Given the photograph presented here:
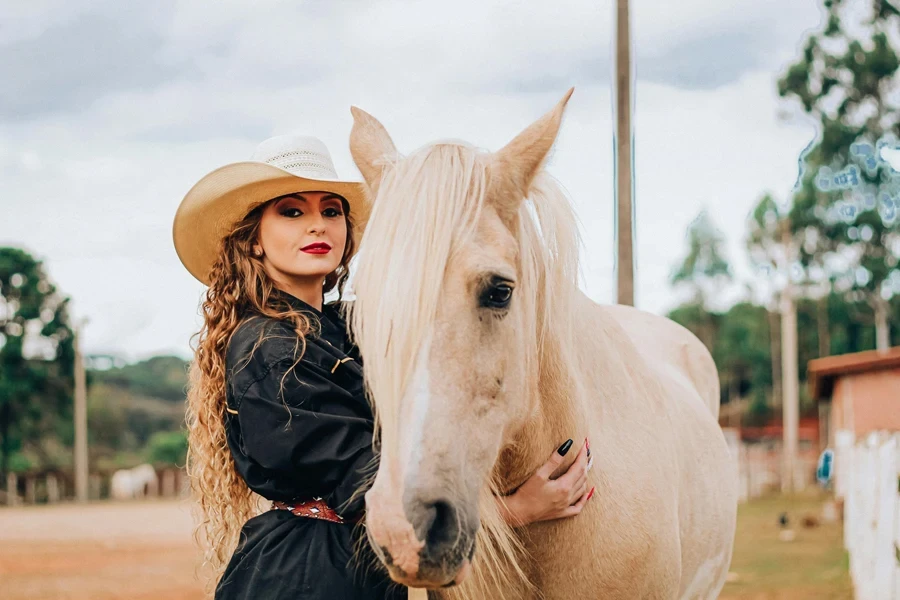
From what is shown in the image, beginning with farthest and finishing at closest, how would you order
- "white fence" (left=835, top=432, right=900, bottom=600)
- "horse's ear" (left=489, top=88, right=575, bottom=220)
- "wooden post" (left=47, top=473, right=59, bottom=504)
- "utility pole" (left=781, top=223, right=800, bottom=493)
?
"wooden post" (left=47, top=473, right=59, bottom=504), "utility pole" (left=781, top=223, right=800, bottom=493), "white fence" (left=835, top=432, right=900, bottom=600), "horse's ear" (left=489, top=88, right=575, bottom=220)

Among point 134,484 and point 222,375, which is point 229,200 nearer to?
point 222,375

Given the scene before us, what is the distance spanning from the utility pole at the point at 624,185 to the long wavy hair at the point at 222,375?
3.93 m

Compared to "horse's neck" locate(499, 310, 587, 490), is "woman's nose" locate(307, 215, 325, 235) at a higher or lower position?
higher

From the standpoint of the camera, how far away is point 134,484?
103ft

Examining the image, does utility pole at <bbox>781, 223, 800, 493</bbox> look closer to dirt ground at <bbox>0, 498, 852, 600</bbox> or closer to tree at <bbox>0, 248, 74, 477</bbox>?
dirt ground at <bbox>0, 498, 852, 600</bbox>

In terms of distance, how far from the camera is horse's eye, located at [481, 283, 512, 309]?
192 centimetres

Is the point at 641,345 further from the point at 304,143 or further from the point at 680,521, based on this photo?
the point at 304,143

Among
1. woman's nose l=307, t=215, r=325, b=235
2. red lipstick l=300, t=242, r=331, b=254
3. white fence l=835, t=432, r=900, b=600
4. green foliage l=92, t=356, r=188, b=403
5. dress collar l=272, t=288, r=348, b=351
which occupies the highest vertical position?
woman's nose l=307, t=215, r=325, b=235

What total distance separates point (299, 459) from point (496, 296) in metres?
0.69

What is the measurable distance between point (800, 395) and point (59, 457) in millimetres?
38146

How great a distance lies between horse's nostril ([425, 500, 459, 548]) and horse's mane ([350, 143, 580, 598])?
0.65 feet

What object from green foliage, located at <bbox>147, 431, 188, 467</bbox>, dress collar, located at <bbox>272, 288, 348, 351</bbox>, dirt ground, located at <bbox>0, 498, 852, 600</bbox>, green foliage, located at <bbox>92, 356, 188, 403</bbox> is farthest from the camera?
green foliage, located at <bbox>92, 356, 188, 403</bbox>

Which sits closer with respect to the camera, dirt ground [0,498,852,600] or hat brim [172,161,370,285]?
hat brim [172,161,370,285]

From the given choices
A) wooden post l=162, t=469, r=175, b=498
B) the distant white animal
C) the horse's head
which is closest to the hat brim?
the horse's head
